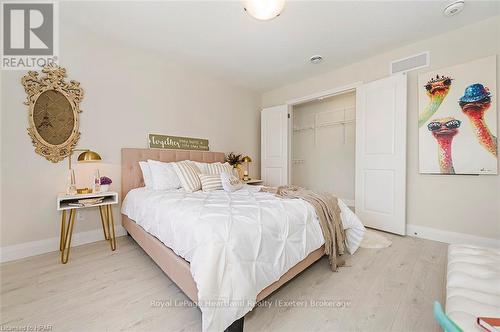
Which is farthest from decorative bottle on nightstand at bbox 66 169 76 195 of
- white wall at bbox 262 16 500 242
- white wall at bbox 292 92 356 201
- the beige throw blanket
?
white wall at bbox 292 92 356 201

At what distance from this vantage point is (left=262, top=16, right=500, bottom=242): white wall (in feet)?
7.58

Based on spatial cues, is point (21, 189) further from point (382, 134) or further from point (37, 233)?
point (382, 134)

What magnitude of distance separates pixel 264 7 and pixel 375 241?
2869 mm

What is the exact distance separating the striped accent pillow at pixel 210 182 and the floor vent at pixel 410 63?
296cm

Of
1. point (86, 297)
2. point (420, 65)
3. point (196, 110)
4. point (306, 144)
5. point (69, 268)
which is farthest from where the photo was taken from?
point (306, 144)

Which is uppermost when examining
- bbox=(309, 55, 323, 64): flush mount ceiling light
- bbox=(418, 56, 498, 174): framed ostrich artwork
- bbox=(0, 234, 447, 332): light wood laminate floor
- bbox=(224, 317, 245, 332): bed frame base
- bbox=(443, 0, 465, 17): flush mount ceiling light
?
Answer: bbox=(309, 55, 323, 64): flush mount ceiling light

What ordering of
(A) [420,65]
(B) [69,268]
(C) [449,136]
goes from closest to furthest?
(B) [69,268] → (C) [449,136] → (A) [420,65]

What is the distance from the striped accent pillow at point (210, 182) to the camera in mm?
2560

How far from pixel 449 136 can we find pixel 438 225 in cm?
114

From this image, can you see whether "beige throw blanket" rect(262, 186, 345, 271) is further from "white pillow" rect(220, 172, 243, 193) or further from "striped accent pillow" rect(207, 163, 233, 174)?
"striped accent pillow" rect(207, 163, 233, 174)

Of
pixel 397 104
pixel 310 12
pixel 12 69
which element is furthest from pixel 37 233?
pixel 397 104

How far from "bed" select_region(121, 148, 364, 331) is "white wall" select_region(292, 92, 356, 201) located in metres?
3.34

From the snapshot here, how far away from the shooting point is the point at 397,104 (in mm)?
2844

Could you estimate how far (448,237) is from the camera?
254cm
